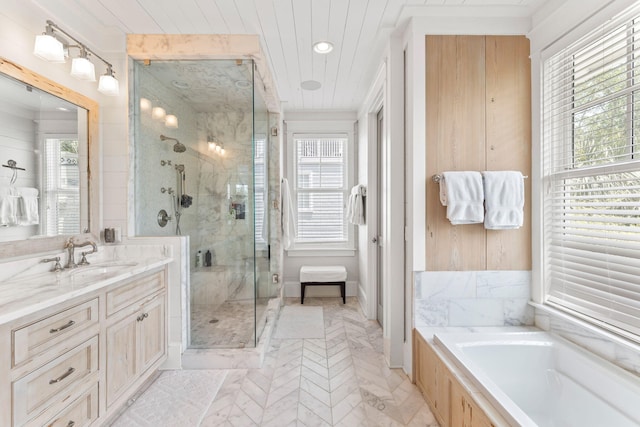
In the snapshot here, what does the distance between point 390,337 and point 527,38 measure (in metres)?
2.38

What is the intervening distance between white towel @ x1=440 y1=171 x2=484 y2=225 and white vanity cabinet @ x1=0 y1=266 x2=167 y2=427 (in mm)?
2059

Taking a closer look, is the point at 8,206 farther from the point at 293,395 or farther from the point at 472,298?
the point at 472,298

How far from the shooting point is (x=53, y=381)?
131 cm

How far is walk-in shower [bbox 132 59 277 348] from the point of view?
2432mm

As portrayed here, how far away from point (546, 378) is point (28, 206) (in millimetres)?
3209

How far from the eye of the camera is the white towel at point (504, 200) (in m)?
1.93

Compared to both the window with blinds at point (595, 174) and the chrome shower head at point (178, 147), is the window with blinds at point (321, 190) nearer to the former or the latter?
the chrome shower head at point (178, 147)

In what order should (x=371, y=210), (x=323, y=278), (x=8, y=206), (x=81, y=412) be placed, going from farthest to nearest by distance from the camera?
1. (x=323, y=278)
2. (x=371, y=210)
3. (x=8, y=206)
4. (x=81, y=412)

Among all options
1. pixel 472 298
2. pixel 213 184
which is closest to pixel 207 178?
pixel 213 184

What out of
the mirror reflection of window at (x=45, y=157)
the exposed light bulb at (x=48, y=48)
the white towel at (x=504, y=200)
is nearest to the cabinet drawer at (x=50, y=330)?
the mirror reflection of window at (x=45, y=157)

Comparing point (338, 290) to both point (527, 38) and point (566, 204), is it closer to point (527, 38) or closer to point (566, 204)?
point (566, 204)

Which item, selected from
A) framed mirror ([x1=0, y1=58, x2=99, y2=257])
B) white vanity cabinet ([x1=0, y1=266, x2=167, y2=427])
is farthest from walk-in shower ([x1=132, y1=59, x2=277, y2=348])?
white vanity cabinet ([x1=0, y1=266, x2=167, y2=427])

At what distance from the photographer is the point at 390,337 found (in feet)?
7.57

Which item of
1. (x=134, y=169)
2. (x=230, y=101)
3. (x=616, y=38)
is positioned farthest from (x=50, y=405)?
(x=616, y=38)
